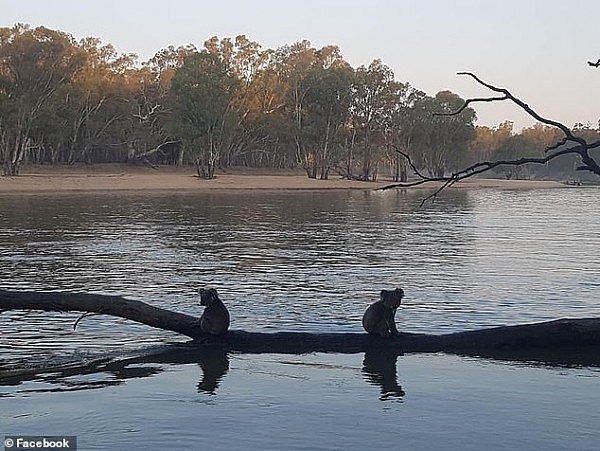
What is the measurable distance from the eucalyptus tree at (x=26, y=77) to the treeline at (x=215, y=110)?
10cm

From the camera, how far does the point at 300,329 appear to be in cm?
1480

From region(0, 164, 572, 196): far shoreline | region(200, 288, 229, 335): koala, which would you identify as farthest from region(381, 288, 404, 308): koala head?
region(0, 164, 572, 196): far shoreline

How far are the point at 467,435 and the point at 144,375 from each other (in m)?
4.15

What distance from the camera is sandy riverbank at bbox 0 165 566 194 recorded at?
7569 cm

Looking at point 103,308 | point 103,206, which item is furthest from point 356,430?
point 103,206

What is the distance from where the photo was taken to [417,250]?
28688mm

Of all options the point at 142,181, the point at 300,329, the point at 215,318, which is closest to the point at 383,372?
the point at 215,318

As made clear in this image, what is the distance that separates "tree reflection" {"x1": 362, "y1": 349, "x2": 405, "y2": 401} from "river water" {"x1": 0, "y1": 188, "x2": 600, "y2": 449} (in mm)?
40

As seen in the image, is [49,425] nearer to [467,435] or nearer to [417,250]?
[467,435]

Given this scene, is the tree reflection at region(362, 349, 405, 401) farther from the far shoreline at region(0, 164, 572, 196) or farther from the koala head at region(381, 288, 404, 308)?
the far shoreline at region(0, 164, 572, 196)

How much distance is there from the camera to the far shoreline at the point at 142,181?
247 ft

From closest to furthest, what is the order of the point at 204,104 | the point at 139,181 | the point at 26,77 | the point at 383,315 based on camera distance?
1. the point at 383,315
2. the point at 26,77
3. the point at 139,181
4. the point at 204,104

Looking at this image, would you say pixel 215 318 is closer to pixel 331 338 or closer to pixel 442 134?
pixel 331 338

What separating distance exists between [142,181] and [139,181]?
35 cm
